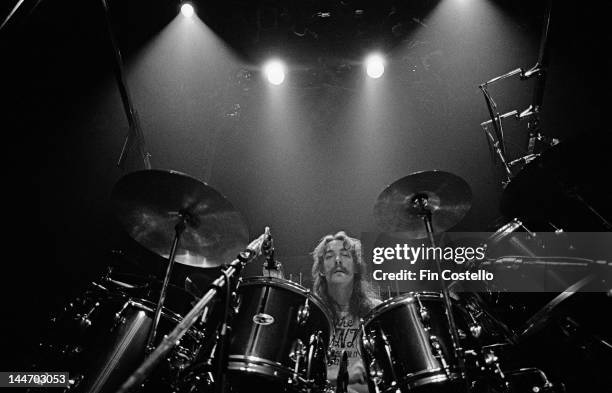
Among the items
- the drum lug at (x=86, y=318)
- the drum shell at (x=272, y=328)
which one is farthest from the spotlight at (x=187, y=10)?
the drum shell at (x=272, y=328)

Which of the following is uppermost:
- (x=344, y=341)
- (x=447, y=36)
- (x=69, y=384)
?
(x=447, y=36)

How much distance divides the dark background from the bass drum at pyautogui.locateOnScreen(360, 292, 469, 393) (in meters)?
2.31

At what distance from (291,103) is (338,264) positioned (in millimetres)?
2353

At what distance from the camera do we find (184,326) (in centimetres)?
158

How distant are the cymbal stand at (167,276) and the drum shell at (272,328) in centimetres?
48

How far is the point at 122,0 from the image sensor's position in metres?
4.75

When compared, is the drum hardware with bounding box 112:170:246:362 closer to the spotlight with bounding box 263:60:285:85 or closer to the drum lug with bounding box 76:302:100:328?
the drum lug with bounding box 76:302:100:328

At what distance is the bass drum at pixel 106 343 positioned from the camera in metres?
2.49

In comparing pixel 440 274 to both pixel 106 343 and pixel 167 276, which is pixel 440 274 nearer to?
pixel 167 276

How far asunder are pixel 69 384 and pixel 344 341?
91.3 inches

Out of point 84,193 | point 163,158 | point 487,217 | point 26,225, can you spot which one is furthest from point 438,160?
point 26,225

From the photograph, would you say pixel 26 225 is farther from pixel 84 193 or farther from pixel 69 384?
pixel 69 384

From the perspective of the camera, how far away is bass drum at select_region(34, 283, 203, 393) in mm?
2488

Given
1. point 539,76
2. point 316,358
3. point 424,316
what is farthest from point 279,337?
point 539,76
